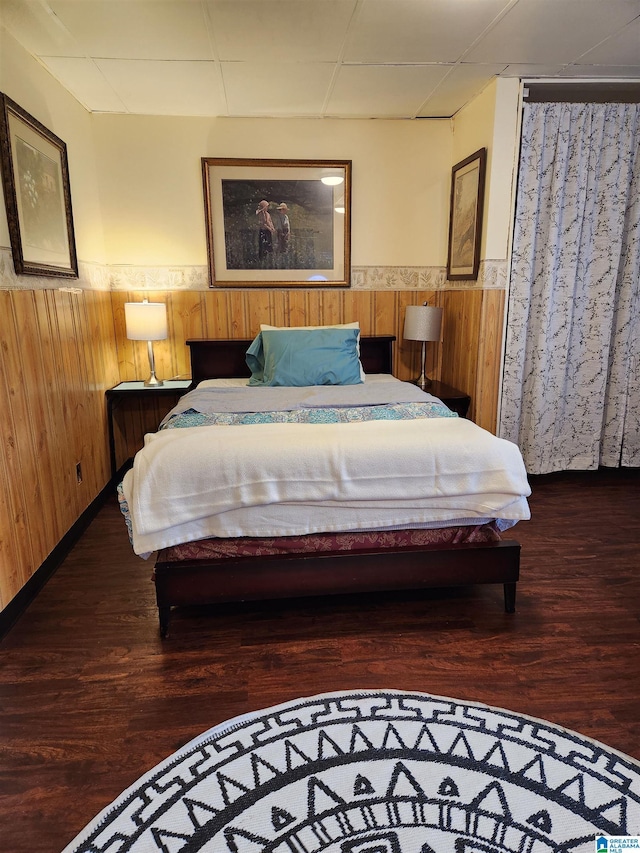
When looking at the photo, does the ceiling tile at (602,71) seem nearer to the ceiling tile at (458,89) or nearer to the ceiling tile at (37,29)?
the ceiling tile at (458,89)

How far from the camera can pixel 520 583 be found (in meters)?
2.53

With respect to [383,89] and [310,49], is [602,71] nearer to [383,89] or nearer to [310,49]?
[383,89]

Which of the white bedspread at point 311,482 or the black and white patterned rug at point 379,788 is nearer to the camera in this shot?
the black and white patterned rug at point 379,788

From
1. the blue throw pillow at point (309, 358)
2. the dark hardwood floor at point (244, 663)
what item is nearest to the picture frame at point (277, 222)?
the blue throw pillow at point (309, 358)

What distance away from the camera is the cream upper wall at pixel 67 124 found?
8.05 feet

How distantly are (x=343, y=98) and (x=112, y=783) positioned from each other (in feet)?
12.2

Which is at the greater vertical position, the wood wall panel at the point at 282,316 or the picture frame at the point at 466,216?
the picture frame at the point at 466,216

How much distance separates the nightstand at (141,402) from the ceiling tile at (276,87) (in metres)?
1.88

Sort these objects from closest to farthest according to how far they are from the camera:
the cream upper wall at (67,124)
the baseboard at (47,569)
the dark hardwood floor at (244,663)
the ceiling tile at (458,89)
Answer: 1. the dark hardwood floor at (244,663)
2. the baseboard at (47,569)
3. the cream upper wall at (67,124)
4. the ceiling tile at (458,89)

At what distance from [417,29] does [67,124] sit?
2.08m

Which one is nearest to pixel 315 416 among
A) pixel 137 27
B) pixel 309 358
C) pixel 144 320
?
pixel 309 358

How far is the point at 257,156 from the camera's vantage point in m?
3.80

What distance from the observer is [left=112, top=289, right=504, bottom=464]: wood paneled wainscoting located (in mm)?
3945

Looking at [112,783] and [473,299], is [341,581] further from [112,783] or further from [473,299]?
[473,299]
